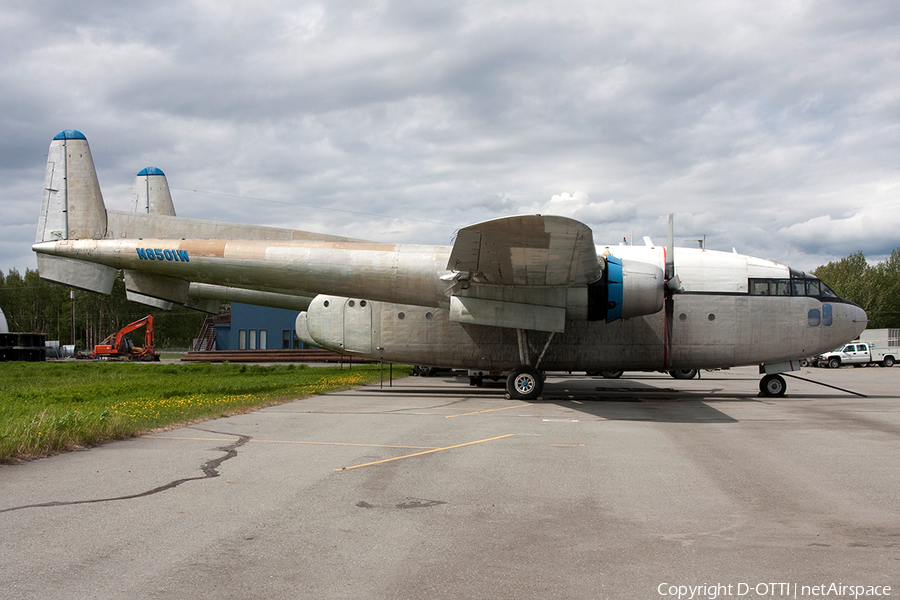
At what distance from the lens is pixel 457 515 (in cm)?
578

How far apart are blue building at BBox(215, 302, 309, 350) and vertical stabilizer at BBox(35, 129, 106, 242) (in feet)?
129

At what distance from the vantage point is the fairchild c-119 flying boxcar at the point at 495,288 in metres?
16.6

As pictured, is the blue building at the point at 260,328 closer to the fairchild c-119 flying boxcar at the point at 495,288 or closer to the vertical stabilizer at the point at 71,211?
the fairchild c-119 flying boxcar at the point at 495,288

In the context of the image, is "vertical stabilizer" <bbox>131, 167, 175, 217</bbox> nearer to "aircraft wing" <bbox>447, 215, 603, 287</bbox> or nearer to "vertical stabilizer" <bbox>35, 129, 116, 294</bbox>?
"vertical stabilizer" <bbox>35, 129, 116, 294</bbox>

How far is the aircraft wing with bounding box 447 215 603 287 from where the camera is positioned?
42.8ft

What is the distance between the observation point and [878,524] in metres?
5.55

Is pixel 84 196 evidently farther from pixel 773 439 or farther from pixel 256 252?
pixel 773 439

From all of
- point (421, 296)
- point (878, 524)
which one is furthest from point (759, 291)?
point (878, 524)

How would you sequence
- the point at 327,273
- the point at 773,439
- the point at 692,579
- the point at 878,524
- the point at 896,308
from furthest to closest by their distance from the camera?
the point at 896,308, the point at 327,273, the point at 773,439, the point at 878,524, the point at 692,579

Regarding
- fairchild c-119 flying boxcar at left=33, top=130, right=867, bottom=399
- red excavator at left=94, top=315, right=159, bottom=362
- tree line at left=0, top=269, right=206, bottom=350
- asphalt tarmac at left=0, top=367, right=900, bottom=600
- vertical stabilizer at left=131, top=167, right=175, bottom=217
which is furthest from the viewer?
tree line at left=0, top=269, right=206, bottom=350

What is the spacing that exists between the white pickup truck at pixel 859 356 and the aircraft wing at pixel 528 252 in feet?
131

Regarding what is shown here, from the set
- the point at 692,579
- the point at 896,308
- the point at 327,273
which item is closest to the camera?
the point at 692,579

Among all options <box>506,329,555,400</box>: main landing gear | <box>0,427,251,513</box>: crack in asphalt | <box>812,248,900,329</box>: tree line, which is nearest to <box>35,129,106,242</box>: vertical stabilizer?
<box>0,427,251,513</box>: crack in asphalt

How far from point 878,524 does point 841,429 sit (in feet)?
22.8
